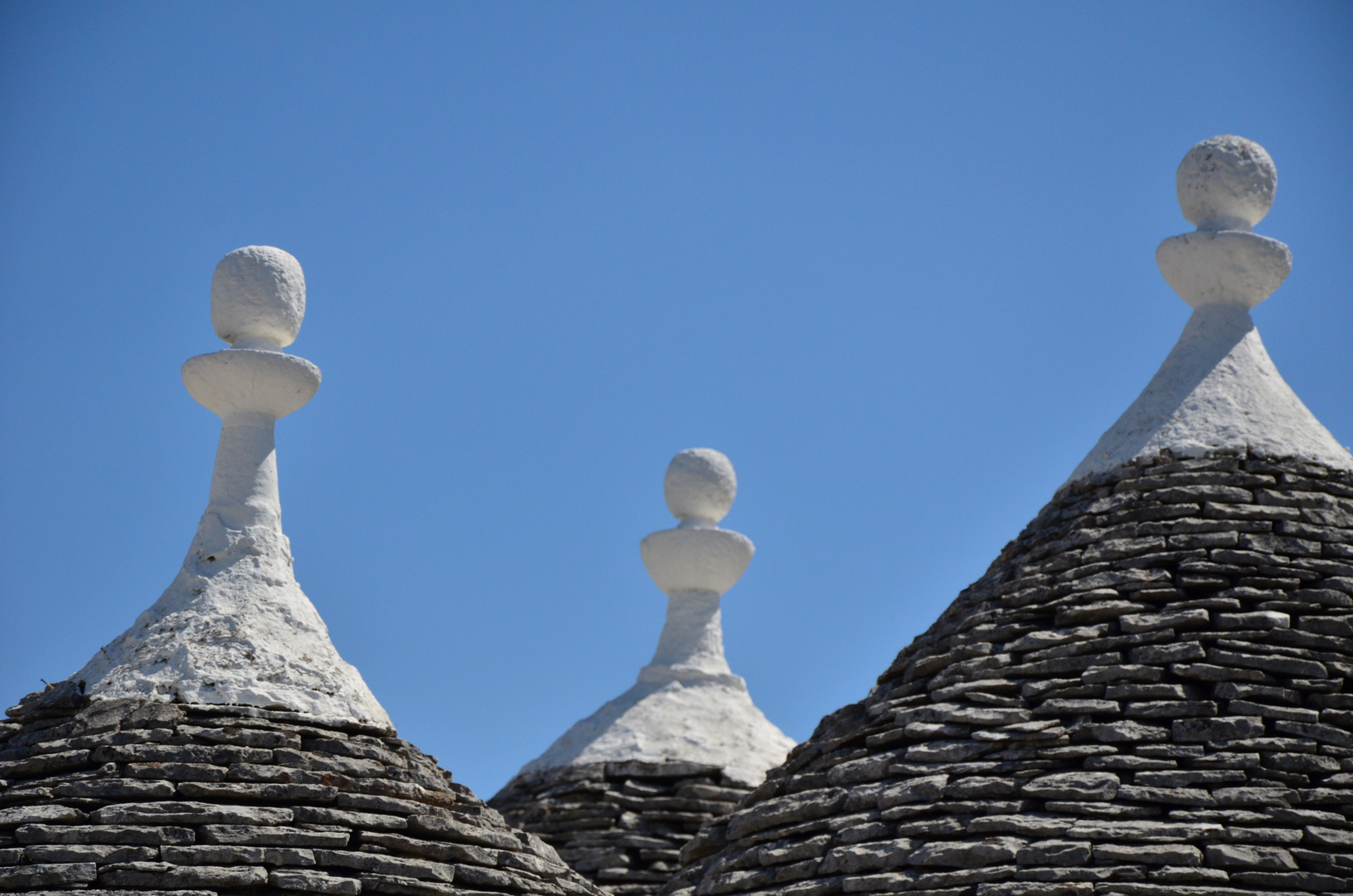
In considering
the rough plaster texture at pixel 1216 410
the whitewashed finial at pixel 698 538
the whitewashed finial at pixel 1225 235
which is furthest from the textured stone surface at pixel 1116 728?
the whitewashed finial at pixel 698 538

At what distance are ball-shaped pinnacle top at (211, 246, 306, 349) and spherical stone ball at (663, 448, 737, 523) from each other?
512 centimetres

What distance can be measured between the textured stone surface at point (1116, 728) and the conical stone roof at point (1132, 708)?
0.01 metres

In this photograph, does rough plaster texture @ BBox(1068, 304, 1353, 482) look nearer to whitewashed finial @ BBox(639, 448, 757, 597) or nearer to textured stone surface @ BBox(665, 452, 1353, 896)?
textured stone surface @ BBox(665, 452, 1353, 896)

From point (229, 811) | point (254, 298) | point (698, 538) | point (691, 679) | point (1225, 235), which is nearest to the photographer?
point (229, 811)

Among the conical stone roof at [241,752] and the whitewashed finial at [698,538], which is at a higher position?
the whitewashed finial at [698,538]

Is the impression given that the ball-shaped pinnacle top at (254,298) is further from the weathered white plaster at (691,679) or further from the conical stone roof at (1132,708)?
the weathered white plaster at (691,679)

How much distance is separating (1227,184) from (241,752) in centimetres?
745

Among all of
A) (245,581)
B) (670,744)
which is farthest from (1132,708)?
(670,744)

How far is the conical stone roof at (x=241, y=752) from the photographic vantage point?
27.6ft

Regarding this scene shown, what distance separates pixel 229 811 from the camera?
859 centimetres

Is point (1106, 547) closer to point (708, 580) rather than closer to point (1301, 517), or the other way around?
point (1301, 517)

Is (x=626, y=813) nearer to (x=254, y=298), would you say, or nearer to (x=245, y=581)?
(x=245, y=581)

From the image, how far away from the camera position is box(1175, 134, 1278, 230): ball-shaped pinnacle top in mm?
11789

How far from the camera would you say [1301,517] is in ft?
33.2
